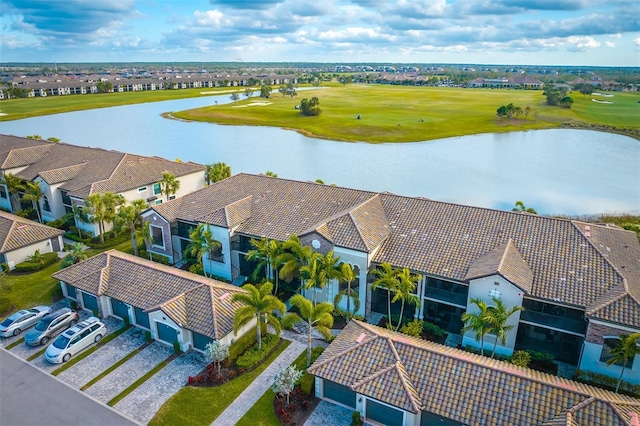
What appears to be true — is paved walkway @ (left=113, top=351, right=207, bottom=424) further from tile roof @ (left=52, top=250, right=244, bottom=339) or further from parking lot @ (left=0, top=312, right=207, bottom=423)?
tile roof @ (left=52, top=250, right=244, bottom=339)

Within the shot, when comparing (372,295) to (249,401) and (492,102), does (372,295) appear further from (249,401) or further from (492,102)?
(492,102)

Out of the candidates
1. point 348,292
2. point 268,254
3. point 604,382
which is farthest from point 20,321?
point 604,382

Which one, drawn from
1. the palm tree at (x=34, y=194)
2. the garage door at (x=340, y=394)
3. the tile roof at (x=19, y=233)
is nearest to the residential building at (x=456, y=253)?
the garage door at (x=340, y=394)

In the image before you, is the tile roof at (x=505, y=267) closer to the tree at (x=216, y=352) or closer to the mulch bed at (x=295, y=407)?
the mulch bed at (x=295, y=407)

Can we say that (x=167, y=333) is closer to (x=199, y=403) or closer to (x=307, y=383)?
(x=199, y=403)

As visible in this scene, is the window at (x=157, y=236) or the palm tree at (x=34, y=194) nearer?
the window at (x=157, y=236)
